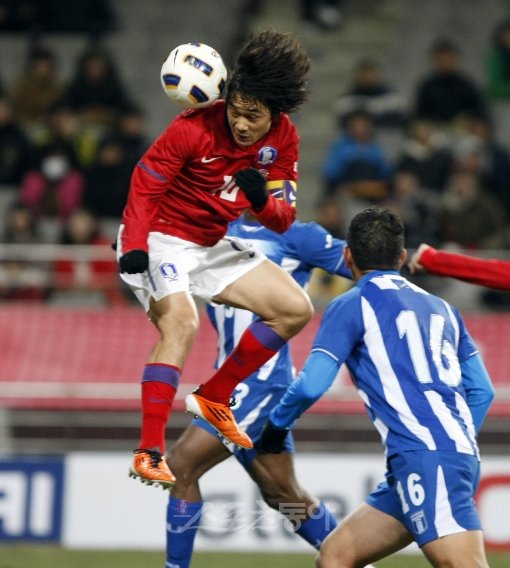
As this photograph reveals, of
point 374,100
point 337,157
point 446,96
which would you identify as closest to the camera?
point 337,157

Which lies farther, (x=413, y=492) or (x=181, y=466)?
(x=181, y=466)

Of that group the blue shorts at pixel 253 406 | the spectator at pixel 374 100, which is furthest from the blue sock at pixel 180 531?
the spectator at pixel 374 100

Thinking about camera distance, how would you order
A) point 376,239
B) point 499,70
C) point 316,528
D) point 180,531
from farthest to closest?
point 499,70 < point 316,528 < point 180,531 < point 376,239

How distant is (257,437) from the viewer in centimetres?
692

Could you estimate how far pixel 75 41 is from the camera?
1447cm

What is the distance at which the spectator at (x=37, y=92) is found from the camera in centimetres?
1354

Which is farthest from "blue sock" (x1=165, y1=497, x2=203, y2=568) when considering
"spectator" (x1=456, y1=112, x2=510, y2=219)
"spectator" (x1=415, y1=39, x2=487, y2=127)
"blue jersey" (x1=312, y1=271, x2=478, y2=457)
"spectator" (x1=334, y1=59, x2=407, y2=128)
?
"spectator" (x1=415, y1=39, x2=487, y2=127)

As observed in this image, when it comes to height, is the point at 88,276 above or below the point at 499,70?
below

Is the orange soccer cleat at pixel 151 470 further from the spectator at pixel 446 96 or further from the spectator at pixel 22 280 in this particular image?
the spectator at pixel 446 96

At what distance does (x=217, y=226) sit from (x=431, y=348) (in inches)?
50.7

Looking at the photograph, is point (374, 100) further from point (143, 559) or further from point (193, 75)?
point (193, 75)

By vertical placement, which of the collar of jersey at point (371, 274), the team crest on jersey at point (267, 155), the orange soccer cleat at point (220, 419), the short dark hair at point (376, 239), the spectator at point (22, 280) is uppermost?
the team crest on jersey at point (267, 155)

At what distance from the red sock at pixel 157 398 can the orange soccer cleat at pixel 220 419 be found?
12 centimetres

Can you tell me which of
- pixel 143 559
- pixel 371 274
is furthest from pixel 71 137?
pixel 371 274
